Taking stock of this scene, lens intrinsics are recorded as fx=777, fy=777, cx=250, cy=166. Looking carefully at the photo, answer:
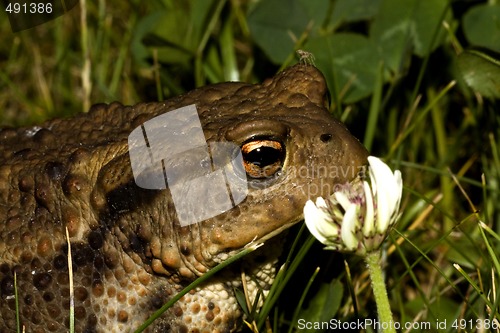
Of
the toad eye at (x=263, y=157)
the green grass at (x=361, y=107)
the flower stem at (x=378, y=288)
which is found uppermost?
the toad eye at (x=263, y=157)

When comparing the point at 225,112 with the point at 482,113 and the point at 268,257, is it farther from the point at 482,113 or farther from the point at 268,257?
the point at 482,113

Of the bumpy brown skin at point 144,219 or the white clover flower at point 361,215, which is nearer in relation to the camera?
the white clover flower at point 361,215

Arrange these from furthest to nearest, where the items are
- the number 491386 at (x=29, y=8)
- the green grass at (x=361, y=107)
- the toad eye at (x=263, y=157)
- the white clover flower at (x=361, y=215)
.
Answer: the number 491386 at (x=29, y=8)
the green grass at (x=361, y=107)
the toad eye at (x=263, y=157)
the white clover flower at (x=361, y=215)

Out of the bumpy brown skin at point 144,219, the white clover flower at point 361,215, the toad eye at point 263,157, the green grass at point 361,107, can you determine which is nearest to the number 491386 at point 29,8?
the green grass at point 361,107

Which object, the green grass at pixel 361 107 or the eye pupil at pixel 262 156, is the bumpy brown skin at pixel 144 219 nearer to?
the eye pupil at pixel 262 156

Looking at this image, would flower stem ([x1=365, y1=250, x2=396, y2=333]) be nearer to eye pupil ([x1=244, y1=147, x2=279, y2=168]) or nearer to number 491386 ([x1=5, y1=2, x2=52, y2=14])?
eye pupil ([x1=244, y1=147, x2=279, y2=168])

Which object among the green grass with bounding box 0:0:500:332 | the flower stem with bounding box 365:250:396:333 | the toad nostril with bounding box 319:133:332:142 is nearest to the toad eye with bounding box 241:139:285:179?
the toad nostril with bounding box 319:133:332:142

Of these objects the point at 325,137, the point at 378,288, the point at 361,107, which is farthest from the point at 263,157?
the point at 361,107
